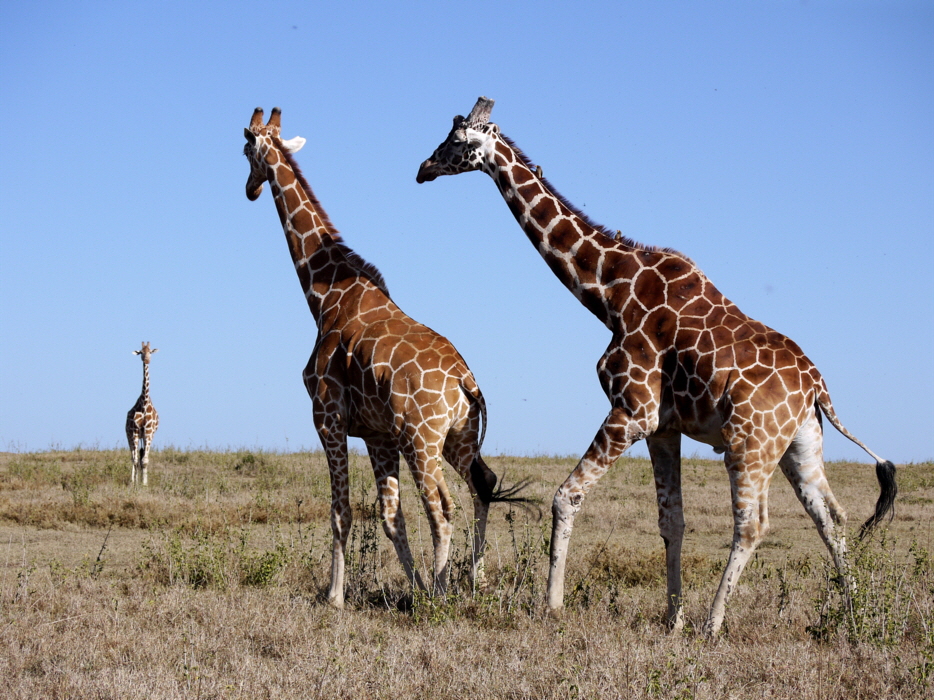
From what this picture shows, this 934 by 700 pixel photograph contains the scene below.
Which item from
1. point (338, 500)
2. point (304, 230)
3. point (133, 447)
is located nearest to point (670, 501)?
point (338, 500)

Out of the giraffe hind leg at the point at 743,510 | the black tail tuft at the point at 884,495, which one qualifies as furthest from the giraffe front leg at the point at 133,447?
the black tail tuft at the point at 884,495

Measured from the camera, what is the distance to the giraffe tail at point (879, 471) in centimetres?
647

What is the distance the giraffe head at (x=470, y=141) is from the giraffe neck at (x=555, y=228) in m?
0.07

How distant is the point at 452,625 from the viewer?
6.31 m

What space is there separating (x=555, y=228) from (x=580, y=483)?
2.04 metres

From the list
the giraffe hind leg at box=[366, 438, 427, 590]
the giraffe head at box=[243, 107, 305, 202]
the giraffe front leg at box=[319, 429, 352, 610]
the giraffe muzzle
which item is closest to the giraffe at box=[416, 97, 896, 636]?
the giraffe muzzle

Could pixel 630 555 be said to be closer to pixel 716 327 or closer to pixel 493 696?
pixel 716 327

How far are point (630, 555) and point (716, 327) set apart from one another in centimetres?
349

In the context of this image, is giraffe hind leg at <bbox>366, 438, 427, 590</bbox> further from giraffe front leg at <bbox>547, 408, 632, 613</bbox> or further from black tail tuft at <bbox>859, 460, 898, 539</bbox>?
black tail tuft at <bbox>859, 460, 898, 539</bbox>

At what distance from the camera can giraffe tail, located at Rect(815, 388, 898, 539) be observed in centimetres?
647

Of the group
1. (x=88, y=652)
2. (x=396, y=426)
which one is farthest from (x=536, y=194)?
(x=88, y=652)

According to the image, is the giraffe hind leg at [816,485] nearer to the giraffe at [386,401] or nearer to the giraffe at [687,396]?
the giraffe at [687,396]

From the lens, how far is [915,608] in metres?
6.47

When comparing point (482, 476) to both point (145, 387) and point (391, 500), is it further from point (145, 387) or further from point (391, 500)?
point (145, 387)
